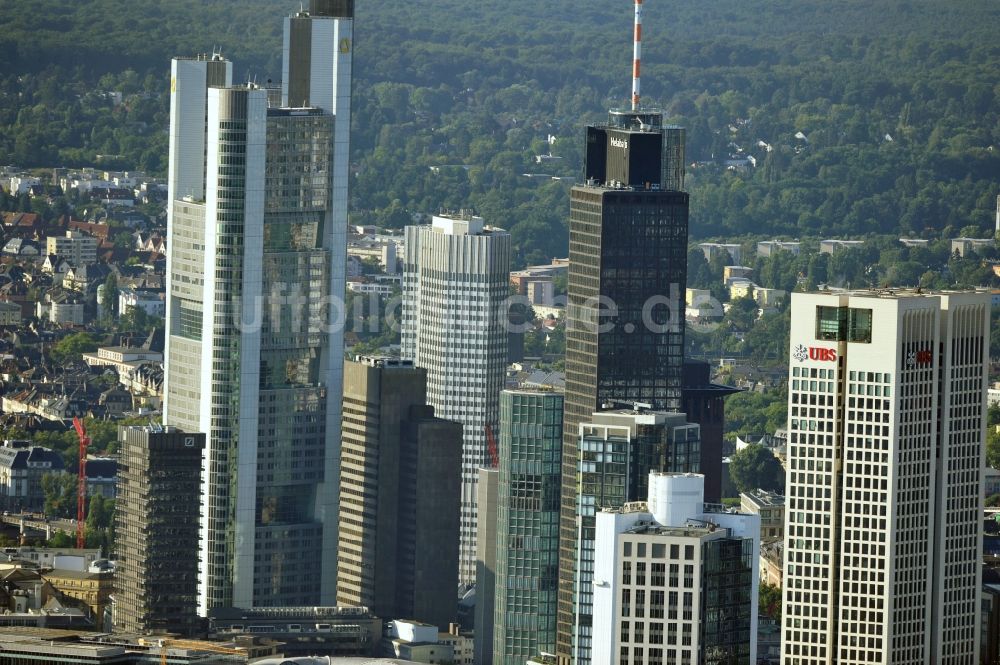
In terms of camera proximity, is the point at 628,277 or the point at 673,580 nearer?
the point at 673,580

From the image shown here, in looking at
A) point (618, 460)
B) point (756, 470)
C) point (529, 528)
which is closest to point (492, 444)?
point (529, 528)

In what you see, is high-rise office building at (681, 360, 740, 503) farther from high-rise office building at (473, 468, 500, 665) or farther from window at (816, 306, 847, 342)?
window at (816, 306, 847, 342)

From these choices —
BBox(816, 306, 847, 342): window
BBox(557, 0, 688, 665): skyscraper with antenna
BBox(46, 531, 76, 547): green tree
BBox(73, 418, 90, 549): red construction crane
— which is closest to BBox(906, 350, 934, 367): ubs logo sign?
BBox(816, 306, 847, 342): window

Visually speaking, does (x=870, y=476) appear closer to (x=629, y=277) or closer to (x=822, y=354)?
(x=822, y=354)

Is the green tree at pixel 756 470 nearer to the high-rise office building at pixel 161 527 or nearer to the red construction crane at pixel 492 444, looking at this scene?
the red construction crane at pixel 492 444

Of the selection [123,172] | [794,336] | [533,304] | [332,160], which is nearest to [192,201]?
[332,160]

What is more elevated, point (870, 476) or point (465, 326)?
point (465, 326)
